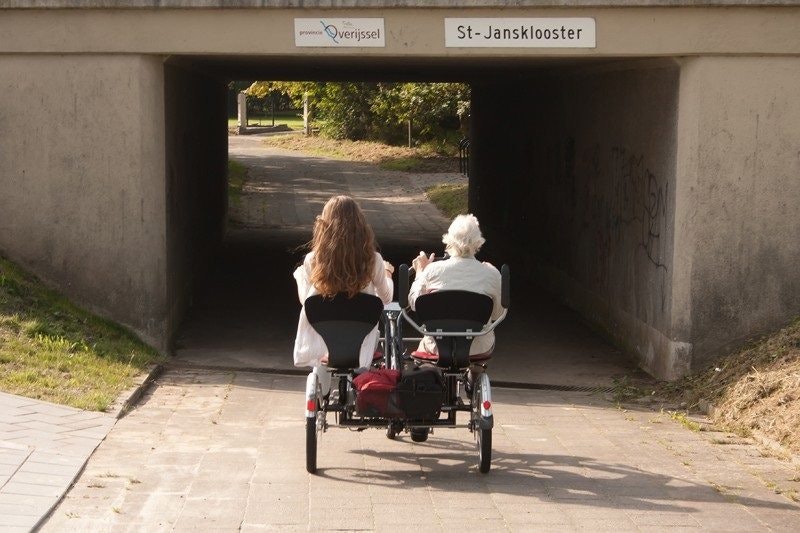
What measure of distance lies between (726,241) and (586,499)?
4.49 meters

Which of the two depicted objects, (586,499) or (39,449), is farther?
(39,449)

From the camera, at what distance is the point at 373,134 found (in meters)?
42.4

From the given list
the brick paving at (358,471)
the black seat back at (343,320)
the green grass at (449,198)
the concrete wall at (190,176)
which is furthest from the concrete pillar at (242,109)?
the black seat back at (343,320)

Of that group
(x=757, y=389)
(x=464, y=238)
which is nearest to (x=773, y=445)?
(x=757, y=389)

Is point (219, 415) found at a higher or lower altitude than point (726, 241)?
lower

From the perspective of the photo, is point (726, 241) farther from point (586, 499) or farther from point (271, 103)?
point (271, 103)

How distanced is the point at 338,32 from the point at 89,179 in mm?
2643

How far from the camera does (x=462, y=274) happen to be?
7.33 m

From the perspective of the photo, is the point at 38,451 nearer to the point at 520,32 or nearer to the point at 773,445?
the point at 773,445

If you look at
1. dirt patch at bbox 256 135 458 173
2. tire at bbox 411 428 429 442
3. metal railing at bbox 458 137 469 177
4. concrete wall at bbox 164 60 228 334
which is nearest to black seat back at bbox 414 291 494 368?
tire at bbox 411 428 429 442

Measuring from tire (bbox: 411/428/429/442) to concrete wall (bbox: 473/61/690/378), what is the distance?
3532 mm

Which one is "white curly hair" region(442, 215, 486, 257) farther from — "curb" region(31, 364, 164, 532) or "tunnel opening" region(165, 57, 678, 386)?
"tunnel opening" region(165, 57, 678, 386)

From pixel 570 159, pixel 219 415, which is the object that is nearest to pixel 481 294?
pixel 219 415

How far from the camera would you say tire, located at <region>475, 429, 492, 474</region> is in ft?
23.4
